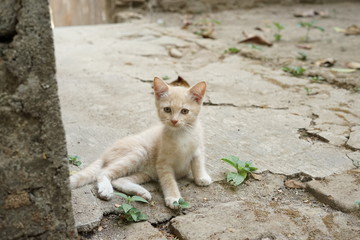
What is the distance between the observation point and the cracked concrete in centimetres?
224

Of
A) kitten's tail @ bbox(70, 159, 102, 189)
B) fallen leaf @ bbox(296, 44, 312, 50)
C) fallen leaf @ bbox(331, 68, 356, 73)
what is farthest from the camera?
fallen leaf @ bbox(296, 44, 312, 50)

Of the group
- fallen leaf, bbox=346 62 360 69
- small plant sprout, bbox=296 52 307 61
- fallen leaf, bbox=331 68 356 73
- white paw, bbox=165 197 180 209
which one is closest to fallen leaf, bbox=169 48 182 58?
small plant sprout, bbox=296 52 307 61

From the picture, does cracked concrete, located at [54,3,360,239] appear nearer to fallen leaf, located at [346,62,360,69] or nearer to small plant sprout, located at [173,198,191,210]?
small plant sprout, located at [173,198,191,210]

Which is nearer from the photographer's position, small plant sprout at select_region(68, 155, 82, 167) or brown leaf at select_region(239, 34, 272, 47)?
small plant sprout at select_region(68, 155, 82, 167)

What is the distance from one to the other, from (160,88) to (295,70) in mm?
2457

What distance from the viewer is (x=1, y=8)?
4.75ft

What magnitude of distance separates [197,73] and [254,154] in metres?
1.90

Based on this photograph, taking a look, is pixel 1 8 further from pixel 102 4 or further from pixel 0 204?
pixel 102 4

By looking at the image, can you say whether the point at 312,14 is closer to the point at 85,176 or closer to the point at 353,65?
the point at 353,65

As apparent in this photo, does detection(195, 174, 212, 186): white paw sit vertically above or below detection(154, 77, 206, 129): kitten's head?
below

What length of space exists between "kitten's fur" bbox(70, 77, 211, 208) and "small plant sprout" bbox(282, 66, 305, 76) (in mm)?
2262

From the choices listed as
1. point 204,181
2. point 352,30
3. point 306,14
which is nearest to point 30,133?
point 204,181

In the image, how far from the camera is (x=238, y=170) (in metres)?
2.71

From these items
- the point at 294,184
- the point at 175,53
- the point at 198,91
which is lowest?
the point at 294,184
